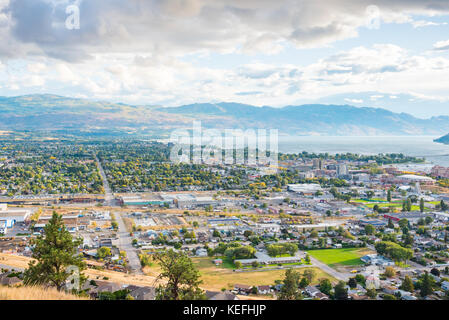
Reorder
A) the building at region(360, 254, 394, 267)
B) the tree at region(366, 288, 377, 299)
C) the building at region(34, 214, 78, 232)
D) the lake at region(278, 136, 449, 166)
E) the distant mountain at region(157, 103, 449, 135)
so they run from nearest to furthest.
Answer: the tree at region(366, 288, 377, 299) < the building at region(360, 254, 394, 267) < the building at region(34, 214, 78, 232) < the lake at region(278, 136, 449, 166) < the distant mountain at region(157, 103, 449, 135)

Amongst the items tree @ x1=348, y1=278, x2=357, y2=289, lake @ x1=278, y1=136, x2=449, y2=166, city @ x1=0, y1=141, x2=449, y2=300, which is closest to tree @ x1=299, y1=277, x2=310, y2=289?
city @ x1=0, y1=141, x2=449, y2=300

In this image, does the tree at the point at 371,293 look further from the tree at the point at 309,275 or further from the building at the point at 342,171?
the building at the point at 342,171

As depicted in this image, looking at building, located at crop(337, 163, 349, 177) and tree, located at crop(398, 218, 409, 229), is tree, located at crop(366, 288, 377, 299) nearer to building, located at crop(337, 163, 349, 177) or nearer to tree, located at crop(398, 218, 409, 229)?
tree, located at crop(398, 218, 409, 229)

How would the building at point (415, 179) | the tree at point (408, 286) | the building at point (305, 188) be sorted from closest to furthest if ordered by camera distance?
1. the tree at point (408, 286)
2. the building at point (305, 188)
3. the building at point (415, 179)

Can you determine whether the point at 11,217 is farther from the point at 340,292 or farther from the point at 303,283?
the point at 340,292

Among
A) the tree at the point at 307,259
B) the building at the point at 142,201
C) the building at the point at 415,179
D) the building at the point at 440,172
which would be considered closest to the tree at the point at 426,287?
the tree at the point at 307,259

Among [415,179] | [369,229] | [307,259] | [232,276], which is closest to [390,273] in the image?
[307,259]
